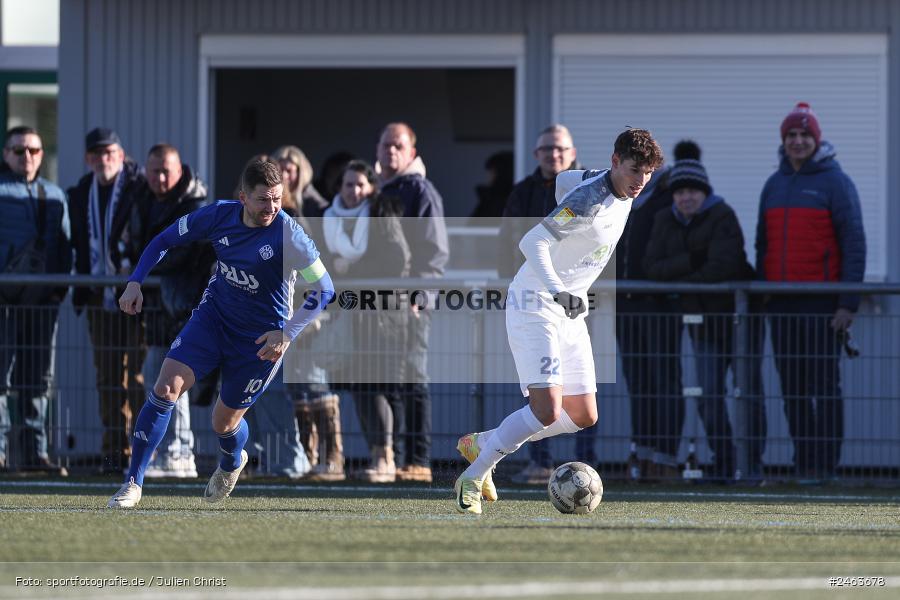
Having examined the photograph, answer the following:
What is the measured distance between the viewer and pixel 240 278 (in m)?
8.94

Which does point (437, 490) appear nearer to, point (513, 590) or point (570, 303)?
point (570, 303)

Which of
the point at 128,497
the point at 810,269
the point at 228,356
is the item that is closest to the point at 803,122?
the point at 810,269

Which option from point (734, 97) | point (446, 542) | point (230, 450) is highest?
point (734, 97)

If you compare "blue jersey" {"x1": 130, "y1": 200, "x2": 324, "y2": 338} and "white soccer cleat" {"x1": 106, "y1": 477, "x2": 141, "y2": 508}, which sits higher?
"blue jersey" {"x1": 130, "y1": 200, "x2": 324, "y2": 338}

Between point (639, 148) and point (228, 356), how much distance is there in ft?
8.75

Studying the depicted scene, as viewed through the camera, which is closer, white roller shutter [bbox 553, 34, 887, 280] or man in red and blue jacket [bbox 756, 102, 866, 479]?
man in red and blue jacket [bbox 756, 102, 866, 479]

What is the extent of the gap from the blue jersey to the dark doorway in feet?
28.9

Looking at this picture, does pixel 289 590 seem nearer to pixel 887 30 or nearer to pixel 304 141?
pixel 887 30

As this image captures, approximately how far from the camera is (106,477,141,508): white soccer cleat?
8.54 metres

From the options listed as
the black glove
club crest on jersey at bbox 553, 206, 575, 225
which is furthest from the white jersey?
the black glove

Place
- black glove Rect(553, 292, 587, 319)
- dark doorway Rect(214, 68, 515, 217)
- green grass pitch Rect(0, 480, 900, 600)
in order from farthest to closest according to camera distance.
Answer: dark doorway Rect(214, 68, 515, 217) < black glove Rect(553, 292, 587, 319) < green grass pitch Rect(0, 480, 900, 600)

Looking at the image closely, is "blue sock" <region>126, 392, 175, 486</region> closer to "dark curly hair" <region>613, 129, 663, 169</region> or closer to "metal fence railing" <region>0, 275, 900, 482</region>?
"metal fence railing" <region>0, 275, 900, 482</region>

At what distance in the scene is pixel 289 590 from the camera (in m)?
5.53

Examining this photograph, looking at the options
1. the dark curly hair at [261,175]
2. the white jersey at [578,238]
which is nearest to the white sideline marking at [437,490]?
Result: the white jersey at [578,238]
